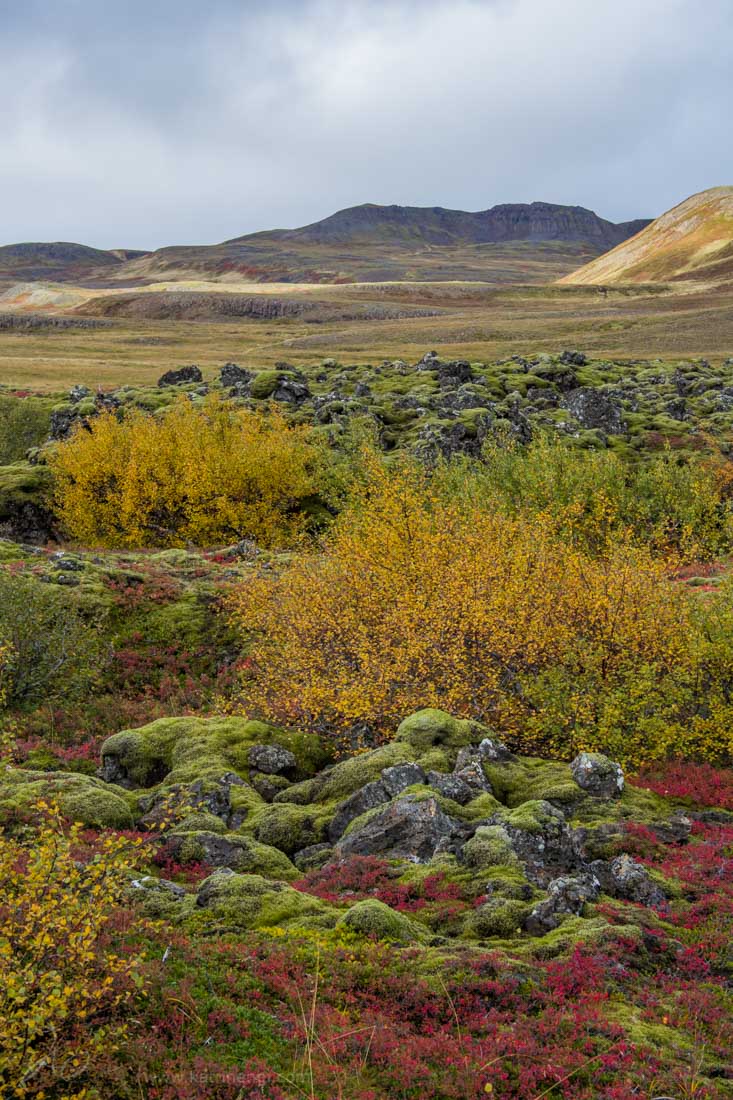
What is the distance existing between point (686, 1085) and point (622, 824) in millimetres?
7851

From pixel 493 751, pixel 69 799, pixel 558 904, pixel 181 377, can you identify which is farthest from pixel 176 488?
pixel 558 904

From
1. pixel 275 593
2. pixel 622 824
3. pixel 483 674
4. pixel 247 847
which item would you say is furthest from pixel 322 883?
pixel 275 593

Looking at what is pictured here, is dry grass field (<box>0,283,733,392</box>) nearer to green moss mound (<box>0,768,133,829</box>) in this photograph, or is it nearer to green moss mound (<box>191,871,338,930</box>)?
green moss mound (<box>0,768,133,829</box>)

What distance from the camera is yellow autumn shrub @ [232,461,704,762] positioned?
866 inches

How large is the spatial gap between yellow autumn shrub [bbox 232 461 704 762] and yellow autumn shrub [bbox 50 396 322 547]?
86.9 feet

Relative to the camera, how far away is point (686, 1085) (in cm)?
905

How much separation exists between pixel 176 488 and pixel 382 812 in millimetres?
40810

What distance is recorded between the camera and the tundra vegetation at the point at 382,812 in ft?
30.5

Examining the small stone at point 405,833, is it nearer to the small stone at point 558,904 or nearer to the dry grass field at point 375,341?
the small stone at point 558,904

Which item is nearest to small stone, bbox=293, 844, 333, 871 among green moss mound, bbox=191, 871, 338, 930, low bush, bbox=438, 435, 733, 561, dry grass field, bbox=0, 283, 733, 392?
green moss mound, bbox=191, 871, 338, 930

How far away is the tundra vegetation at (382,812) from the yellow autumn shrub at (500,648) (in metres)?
0.13

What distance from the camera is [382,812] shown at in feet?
55.2

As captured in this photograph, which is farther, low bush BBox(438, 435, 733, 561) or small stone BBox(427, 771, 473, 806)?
low bush BBox(438, 435, 733, 561)

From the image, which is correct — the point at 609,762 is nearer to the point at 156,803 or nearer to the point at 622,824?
the point at 622,824
